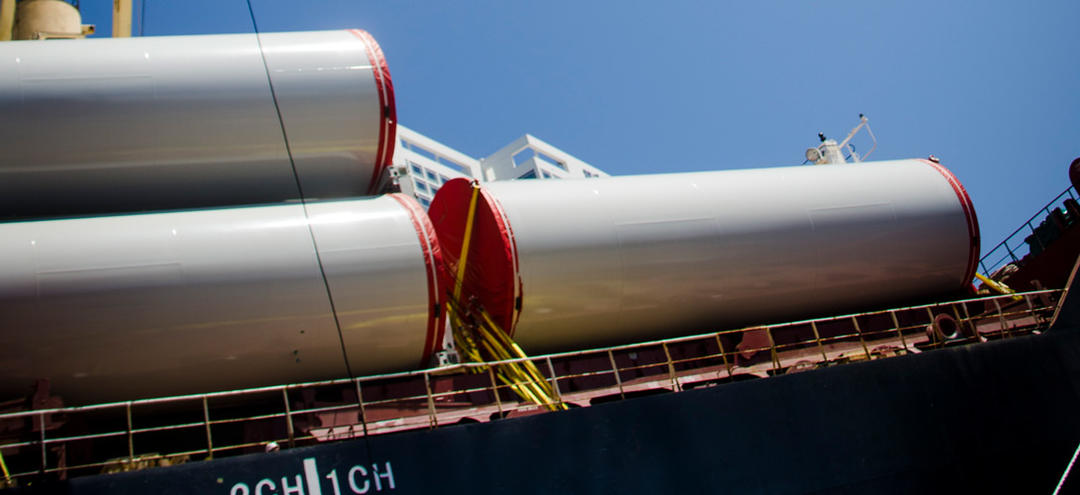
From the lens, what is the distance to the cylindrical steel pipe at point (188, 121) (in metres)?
11.0

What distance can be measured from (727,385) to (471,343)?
4182 millimetres

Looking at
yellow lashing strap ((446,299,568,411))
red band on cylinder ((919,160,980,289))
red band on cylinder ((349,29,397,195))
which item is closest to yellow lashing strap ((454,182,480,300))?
yellow lashing strap ((446,299,568,411))

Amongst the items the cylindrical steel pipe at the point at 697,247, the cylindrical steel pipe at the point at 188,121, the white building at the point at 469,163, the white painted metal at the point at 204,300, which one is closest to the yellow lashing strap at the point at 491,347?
the cylindrical steel pipe at the point at 697,247

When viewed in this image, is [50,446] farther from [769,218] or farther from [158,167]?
[769,218]

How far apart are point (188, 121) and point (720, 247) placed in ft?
27.4

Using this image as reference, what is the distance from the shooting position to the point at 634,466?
9562mm

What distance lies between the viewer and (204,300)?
1016cm

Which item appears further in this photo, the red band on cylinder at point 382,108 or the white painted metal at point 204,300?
the red band on cylinder at point 382,108

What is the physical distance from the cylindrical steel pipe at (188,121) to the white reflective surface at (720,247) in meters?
2.76

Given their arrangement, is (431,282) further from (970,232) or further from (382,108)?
(970,232)

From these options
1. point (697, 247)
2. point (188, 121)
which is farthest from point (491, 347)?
point (188, 121)

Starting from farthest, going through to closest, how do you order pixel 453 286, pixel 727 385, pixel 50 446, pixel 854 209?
pixel 854 209, pixel 453 286, pixel 727 385, pixel 50 446

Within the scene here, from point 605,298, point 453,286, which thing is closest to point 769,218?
point 605,298

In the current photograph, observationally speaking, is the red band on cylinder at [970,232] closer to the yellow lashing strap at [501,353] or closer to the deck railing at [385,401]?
the deck railing at [385,401]
